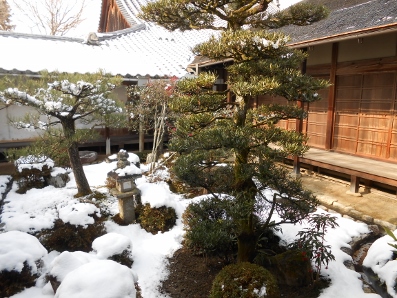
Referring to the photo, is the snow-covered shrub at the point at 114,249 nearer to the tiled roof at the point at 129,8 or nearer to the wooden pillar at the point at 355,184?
the wooden pillar at the point at 355,184

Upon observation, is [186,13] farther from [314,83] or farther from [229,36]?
[314,83]

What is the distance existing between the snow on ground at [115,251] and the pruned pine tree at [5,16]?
73.1ft

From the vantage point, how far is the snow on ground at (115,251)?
9.61 ft

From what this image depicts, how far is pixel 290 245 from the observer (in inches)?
172

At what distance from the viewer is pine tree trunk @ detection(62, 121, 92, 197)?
640cm

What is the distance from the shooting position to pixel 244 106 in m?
3.90

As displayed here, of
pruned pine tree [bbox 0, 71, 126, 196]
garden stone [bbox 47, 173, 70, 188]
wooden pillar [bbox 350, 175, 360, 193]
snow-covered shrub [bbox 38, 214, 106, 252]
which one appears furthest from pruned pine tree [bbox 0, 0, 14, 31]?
wooden pillar [bbox 350, 175, 360, 193]

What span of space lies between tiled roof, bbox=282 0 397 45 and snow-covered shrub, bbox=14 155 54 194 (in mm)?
7213

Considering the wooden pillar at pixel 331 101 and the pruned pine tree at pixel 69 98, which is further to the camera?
the wooden pillar at pixel 331 101

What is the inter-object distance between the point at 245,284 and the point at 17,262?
2929mm

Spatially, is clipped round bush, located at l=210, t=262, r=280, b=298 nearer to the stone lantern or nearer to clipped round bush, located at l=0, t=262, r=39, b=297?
clipped round bush, located at l=0, t=262, r=39, b=297

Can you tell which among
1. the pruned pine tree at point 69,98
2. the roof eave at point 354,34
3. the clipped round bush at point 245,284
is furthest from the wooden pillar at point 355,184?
the pruned pine tree at point 69,98

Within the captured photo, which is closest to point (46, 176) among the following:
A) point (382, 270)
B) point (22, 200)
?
point (22, 200)

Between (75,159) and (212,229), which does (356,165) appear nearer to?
(212,229)
